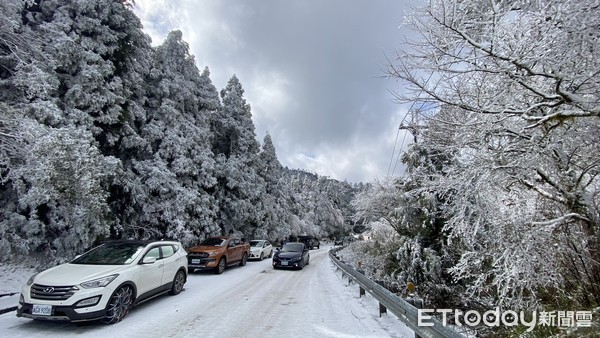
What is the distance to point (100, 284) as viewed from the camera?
19.3ft

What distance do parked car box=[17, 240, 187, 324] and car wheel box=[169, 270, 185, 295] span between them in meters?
0.35

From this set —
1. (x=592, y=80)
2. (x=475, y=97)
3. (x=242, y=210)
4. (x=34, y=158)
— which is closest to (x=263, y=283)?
(x=34, y=158)

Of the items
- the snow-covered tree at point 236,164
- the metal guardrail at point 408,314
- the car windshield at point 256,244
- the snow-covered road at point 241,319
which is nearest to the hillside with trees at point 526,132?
the metal guardrail at point 408,314

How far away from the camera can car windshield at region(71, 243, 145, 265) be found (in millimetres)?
6914

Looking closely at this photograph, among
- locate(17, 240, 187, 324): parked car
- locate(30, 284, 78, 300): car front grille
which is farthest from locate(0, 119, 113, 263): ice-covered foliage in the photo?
locate(30, 284, 78, 300): car front grille

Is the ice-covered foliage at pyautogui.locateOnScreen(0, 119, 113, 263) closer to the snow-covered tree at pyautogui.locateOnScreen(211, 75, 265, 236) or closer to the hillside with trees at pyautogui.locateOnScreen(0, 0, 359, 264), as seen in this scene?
the hillside with trees at pyautogui.locateOnScreen(0, 0, 359, 264)

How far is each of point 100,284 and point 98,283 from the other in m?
0.04

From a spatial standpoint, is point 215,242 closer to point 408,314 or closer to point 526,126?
point 408,314

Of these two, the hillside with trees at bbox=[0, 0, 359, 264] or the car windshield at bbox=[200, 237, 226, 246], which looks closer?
the hillside with trees at bbox=[0, 0, 359, 264]

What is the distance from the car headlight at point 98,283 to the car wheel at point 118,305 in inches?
11.4

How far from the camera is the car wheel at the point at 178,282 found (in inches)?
344

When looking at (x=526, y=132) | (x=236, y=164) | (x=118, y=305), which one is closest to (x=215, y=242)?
(x=118, y=305)

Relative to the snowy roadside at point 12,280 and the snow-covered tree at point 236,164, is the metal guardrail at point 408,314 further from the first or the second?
the snow-covered tree at point 236,164

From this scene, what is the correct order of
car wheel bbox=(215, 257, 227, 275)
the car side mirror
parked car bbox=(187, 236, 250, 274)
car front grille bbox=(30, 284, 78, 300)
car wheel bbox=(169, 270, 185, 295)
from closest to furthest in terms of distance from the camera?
1. car front grille bbox=(30, 284, 78, 300)
2. the car side mirror
3. car wheel bbox=(169, 270, 185, 295)
4. parked car bbox=(187, 236, 250, 274)
5. car wheel bbox=(215, 257, 227, 275)
